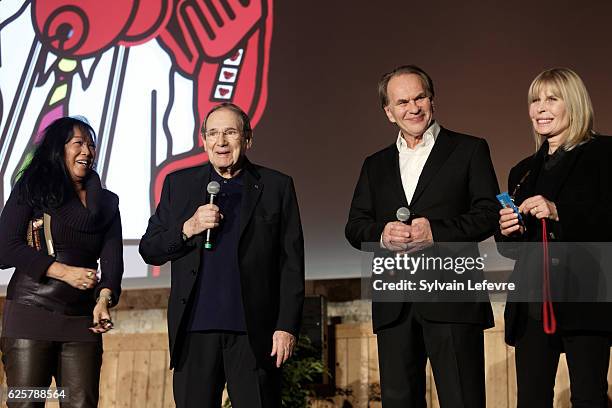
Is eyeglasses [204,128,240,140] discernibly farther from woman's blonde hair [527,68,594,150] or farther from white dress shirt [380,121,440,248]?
woman's blonde hair [527,68,594,150]

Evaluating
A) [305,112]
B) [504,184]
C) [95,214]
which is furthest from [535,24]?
[95,214]

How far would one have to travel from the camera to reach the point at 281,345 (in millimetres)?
2367

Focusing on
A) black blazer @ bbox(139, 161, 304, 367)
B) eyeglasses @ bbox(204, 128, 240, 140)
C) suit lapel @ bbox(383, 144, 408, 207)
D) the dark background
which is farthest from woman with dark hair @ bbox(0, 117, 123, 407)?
the dark background

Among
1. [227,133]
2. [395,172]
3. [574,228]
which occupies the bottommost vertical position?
[574,228]

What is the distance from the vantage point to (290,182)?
2.61 metres

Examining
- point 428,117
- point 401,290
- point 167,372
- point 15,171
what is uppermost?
point 15,171

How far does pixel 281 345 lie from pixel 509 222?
2.61 ft

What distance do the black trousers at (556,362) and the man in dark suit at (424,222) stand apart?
0.41 feet

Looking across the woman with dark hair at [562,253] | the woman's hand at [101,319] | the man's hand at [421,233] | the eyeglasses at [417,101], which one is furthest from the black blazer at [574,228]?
the woman's hand at [101,319]

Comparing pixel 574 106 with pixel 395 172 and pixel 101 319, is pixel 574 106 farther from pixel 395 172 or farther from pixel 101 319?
pixel 101 319

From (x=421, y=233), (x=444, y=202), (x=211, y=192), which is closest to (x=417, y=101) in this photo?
(x=444, y=202)

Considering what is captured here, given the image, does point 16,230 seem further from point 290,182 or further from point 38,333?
point 290,182

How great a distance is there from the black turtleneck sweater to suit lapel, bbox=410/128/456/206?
117 cm

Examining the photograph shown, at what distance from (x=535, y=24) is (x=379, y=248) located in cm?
228
